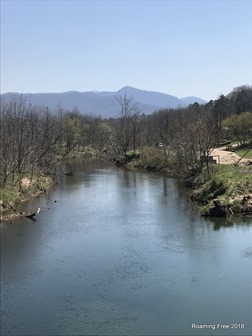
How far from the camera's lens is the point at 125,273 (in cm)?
2111

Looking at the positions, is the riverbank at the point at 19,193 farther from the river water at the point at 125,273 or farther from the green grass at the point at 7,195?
the river water at the point at 125,273

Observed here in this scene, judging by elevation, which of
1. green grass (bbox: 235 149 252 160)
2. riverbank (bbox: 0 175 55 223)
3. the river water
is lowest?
the river water

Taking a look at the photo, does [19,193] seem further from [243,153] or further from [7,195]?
[243,153]

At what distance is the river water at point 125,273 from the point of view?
1655cm

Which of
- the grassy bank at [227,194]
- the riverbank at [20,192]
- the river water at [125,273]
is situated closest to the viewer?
the river water at [125,273]

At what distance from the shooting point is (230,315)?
56.3 ft

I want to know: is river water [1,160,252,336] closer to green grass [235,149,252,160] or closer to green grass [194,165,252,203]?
green grass [194,165,252,203]

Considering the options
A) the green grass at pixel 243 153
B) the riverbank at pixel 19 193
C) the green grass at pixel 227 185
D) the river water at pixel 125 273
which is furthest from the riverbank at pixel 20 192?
the green grass at pixel 243 153

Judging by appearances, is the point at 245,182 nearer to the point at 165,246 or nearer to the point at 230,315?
the point at 165,246

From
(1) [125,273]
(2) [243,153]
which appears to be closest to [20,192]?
(1) [125,273]

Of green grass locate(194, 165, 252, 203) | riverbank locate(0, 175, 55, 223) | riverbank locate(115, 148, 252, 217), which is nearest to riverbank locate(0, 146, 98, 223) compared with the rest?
riverbank locate(0, 175, 55, 223)

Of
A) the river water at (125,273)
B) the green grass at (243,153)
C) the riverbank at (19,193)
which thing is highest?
the green grass at (243,153)

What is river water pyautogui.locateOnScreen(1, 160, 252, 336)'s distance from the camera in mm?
16547

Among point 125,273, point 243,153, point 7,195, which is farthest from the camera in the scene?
point 243,153
